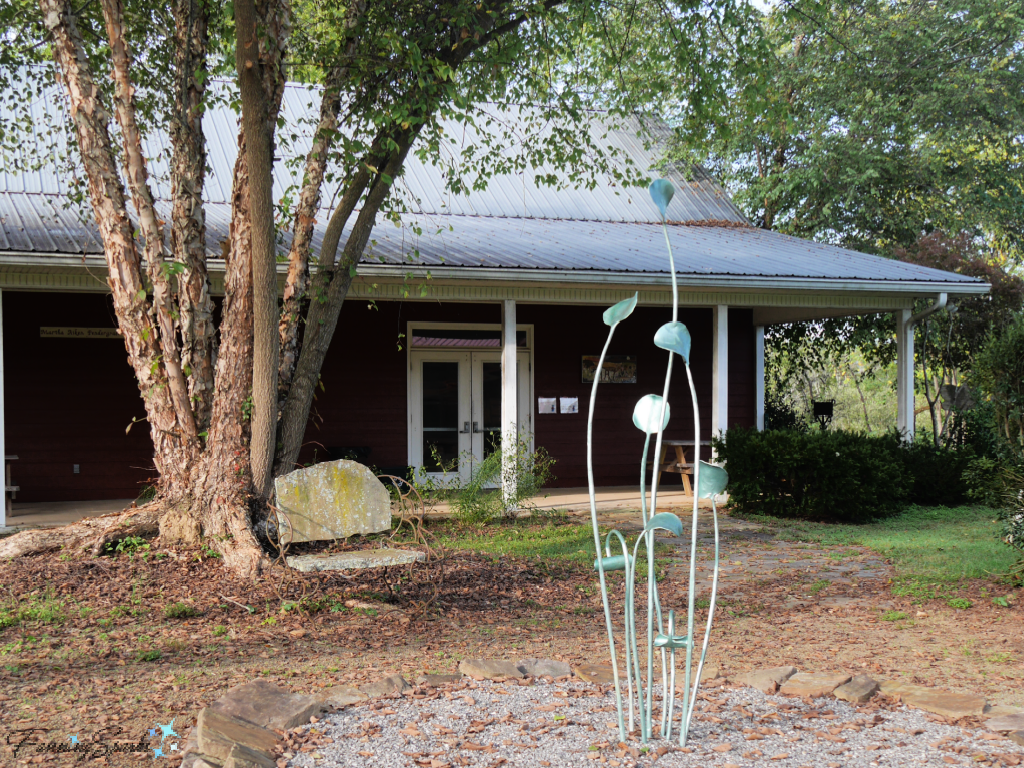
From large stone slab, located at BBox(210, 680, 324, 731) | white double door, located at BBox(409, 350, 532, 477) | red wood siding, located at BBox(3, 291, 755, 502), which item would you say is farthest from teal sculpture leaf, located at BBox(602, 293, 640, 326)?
white double door, located at BBox(409, 350, 532, 477)

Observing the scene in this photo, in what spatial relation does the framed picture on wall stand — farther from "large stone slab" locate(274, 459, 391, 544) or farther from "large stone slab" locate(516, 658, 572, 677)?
"large stone slab" locate(516, 658, 572, 677)

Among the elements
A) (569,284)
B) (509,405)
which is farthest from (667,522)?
(569,284)

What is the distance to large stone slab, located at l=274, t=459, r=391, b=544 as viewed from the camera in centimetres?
595

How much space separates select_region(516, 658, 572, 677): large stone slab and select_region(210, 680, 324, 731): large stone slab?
3.29 ft

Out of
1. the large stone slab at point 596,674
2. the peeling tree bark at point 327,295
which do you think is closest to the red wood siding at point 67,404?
the peeling tree bark at point 327,295

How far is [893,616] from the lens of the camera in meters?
5.72

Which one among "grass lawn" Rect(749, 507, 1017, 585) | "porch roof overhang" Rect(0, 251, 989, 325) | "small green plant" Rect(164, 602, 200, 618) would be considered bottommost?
"grass lawn" Rect(749, 507, 1017, 585)

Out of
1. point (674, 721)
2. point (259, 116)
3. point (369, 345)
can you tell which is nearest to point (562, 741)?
point (674, 721)

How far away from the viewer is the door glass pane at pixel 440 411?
12.5 meters

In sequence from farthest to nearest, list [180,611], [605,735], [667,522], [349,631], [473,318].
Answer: [473,318] → [180,611] → [349,631] → [605,735] → [667,522]

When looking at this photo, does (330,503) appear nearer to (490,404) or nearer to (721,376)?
(721,376)

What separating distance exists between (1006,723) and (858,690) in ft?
1.80

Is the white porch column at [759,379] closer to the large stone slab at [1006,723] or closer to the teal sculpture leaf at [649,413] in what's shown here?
the large stone slab at [1006,723]

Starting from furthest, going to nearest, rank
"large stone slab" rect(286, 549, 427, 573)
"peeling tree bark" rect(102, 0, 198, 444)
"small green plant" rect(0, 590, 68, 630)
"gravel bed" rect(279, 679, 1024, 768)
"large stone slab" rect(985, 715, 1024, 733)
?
"peeling tree bark" rect(102, 0, 198, 444), "large stone slab" rect(286, 549, 427, 573), "small green plant" rect(0, 590, 68, 630), "large stone slab" rect(985, 715, 1024, 733), "gravel bed" rect(279, 679, 1024, 768)
